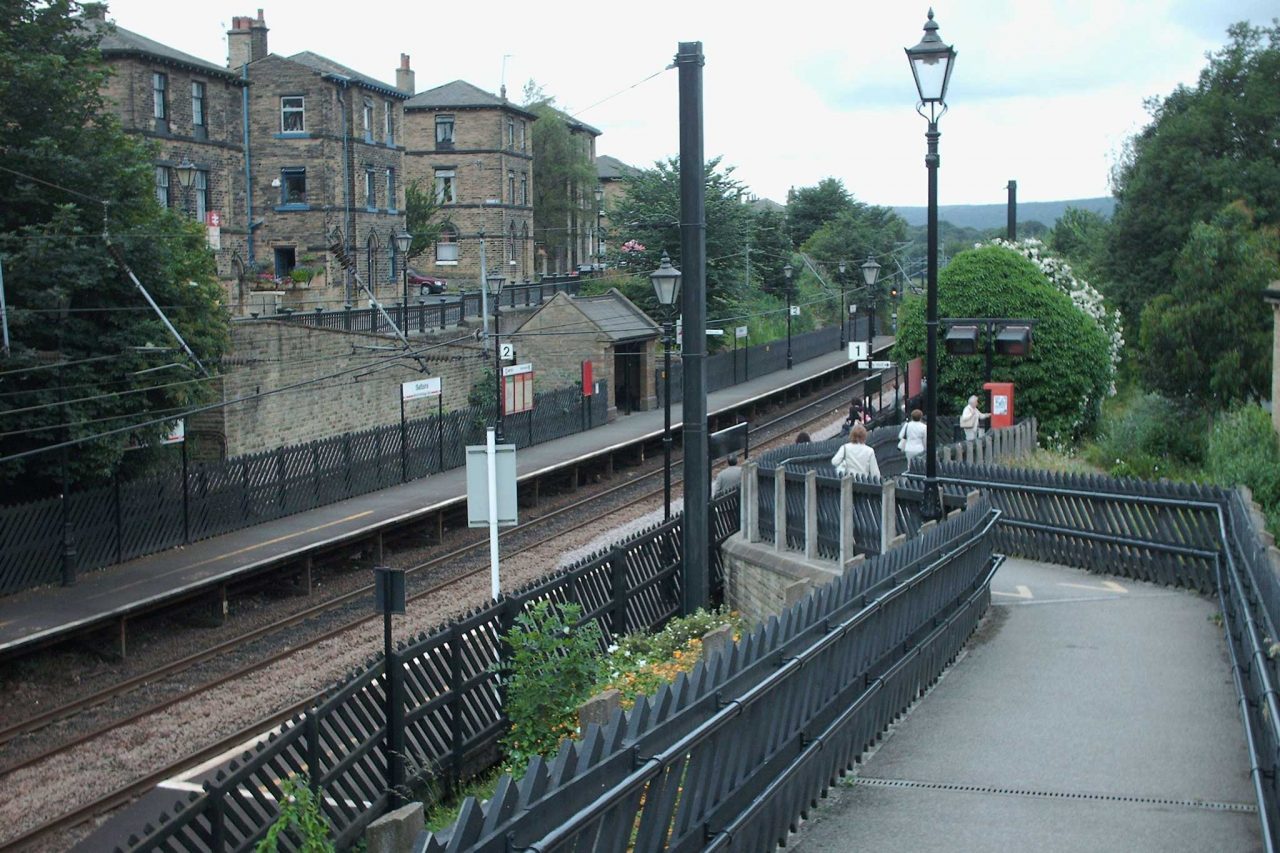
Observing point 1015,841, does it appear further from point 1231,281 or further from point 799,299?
point 799,299

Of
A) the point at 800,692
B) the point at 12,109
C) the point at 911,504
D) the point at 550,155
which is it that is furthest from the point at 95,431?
the point at 550,155

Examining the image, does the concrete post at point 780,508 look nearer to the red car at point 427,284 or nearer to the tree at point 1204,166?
the tree at point 1204,166

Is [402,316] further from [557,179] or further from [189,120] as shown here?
[557,179]

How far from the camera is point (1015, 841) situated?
283 inches

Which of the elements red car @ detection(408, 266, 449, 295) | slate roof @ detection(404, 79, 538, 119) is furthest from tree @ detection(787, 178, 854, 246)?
red car @ detection(408, 266, 449, 295)

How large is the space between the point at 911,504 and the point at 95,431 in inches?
531

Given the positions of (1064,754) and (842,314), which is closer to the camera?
(1064,754)

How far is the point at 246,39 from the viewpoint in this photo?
161ft

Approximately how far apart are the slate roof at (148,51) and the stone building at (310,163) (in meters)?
3.50

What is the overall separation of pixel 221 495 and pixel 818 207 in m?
67.6

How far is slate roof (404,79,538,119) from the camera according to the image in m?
65.6

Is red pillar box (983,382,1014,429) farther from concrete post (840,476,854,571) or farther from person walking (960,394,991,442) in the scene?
concrete post (840,476,854,571)

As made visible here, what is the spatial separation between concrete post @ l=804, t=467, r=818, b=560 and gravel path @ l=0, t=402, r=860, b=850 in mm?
4555

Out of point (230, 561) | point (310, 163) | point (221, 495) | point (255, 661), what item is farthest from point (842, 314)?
point (255, 661)
